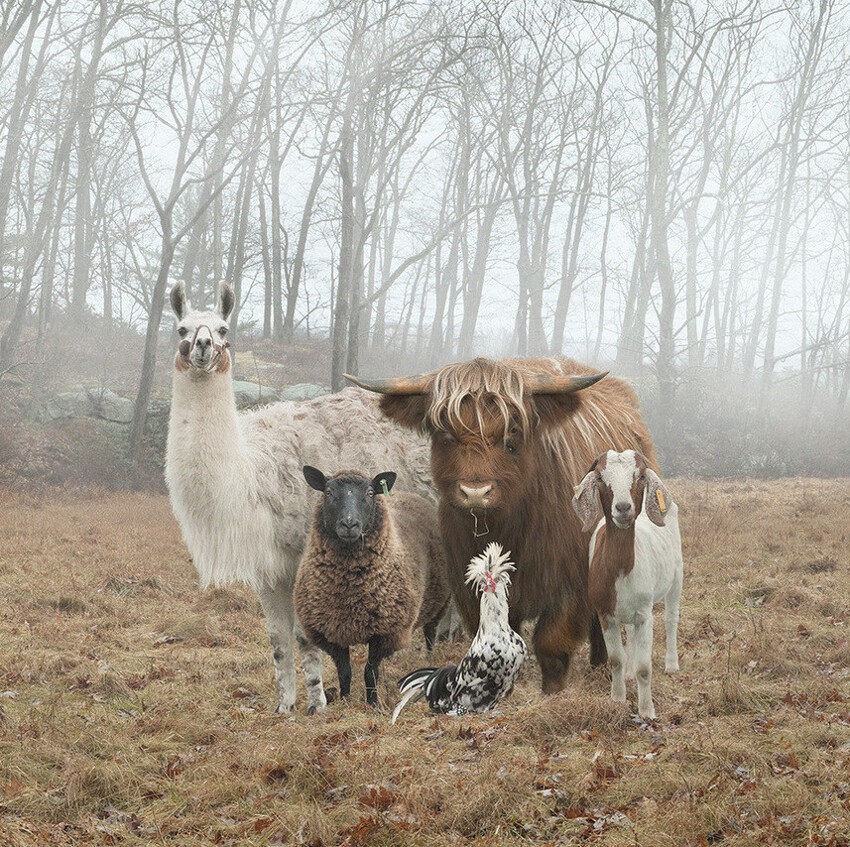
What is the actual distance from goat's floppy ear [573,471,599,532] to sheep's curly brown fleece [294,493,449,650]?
1786 millimetres

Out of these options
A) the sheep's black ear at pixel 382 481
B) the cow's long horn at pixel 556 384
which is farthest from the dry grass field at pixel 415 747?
the cow's long horn at pixel 556 384

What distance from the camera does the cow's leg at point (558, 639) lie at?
6152mm

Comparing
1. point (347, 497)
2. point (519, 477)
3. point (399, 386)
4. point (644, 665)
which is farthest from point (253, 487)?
point (644, 665)

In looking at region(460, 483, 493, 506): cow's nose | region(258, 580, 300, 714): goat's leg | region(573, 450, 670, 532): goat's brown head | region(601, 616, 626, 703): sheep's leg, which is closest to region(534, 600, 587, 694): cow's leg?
region(601, 616, 626, 703): sheep's leg

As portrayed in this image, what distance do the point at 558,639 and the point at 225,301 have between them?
3734mm

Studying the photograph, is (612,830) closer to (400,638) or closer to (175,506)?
(400,638)

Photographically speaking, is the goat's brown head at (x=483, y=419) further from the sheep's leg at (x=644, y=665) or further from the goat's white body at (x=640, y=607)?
the sheep's leg at (x=644, y=665)

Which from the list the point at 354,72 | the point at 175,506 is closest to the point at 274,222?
the point at 354,72

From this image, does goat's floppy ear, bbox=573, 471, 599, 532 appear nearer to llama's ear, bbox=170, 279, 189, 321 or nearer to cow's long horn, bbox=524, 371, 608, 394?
cow's long horn, bbox=524, 371, 608, 394

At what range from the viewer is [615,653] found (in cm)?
591

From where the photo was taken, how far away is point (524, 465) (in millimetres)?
5797

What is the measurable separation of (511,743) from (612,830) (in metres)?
1.31

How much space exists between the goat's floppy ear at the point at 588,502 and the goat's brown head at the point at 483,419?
0.35 meters

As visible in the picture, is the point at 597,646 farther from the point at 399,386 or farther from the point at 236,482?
the point at 236,482
